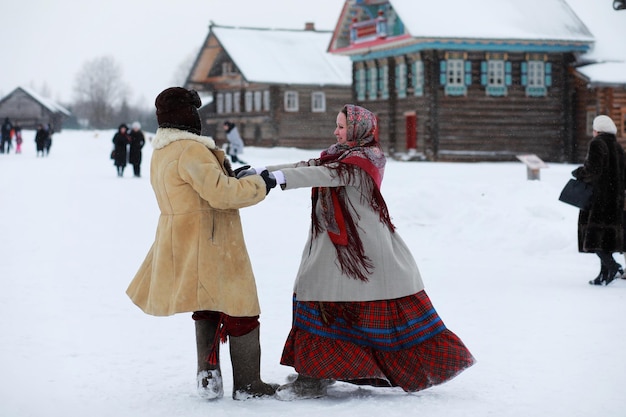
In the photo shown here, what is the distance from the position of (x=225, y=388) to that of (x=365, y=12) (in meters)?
27.9

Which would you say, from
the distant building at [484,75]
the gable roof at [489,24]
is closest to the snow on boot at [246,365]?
the gable roof at [489,24]

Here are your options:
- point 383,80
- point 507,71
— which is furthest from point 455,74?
point 383,80

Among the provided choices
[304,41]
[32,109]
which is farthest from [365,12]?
[32,109]

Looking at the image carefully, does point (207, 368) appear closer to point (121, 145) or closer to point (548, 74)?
point (121, 145)

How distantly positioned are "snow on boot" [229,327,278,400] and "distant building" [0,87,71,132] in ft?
246

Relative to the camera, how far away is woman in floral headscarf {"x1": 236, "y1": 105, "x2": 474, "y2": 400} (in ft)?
16.3

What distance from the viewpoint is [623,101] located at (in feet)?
89.8

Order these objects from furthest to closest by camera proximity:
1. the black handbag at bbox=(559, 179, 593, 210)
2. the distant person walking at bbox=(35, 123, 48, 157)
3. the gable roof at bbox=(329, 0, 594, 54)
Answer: the distant person walking at bbox=(35, 123, 48, 157)
the gable roof at bbox=(329, 0, 594, 54)
the black handbag at bbox=(559, 179, 593, 210)

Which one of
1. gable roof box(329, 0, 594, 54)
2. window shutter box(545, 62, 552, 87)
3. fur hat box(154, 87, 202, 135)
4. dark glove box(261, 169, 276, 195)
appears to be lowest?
dark glove box(261, 169, 276, 195)

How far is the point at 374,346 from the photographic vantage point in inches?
197

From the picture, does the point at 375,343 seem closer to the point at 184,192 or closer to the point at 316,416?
the point at 316,416

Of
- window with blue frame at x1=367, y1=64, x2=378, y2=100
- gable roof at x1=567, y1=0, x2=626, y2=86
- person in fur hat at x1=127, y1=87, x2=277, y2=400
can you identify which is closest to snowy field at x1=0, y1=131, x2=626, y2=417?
person in fur hat at x1=127, y1=87, x2=277, y2=400

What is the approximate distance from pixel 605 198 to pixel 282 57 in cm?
3398

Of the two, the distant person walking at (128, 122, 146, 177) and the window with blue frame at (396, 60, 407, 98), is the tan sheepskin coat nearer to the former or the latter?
the distant person walking at (128, 122, 146, 177)
